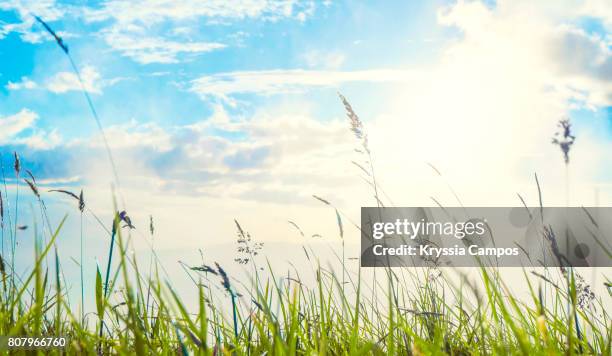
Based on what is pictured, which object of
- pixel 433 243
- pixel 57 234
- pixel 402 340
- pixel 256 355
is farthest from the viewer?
pixel 433 243

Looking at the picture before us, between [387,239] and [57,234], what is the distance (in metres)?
1.59

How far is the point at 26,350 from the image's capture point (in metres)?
1.96

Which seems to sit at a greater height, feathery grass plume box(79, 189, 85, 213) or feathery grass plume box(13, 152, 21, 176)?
feathery grass plume box(13, 152, 21, 176)

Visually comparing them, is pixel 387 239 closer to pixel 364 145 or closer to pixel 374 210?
pixel 374 210

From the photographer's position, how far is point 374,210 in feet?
10.8

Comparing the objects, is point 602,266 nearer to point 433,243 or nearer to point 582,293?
point 582,293

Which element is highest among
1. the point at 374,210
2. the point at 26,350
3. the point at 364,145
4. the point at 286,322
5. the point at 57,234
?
the point at 364,145

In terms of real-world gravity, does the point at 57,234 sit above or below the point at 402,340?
above

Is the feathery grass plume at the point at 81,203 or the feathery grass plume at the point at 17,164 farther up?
the feathery grass plume at the point at 17,164

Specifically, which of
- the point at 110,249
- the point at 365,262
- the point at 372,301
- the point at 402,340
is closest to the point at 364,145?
the point at 365,262

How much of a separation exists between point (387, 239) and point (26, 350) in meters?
1.67

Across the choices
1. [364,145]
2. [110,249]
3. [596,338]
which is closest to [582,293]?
[596,338]

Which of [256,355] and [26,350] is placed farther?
[256,355]

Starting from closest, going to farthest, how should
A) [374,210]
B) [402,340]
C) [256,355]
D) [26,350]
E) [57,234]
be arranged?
[57,234] < [26,350] < [256,355] < [402,340] < [374,210]
